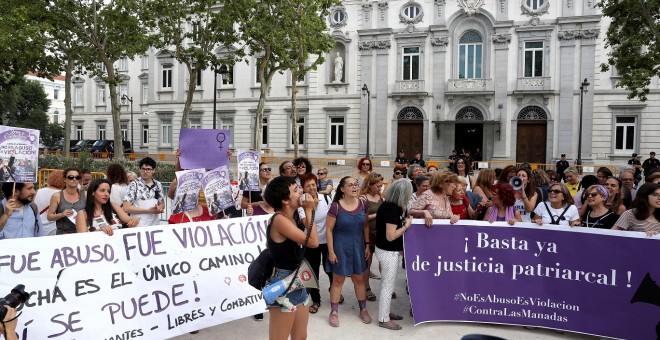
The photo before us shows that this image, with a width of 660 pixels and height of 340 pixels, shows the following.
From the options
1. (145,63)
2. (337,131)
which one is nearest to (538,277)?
(337,131)

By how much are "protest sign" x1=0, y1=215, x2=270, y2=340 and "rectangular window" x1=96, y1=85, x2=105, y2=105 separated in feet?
146

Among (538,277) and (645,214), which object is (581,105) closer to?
(645,214)

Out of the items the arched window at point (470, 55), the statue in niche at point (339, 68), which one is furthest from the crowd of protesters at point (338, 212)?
the statue in niche at point (339, 68)

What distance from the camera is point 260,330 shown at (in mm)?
5570

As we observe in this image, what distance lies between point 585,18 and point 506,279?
26.3 m

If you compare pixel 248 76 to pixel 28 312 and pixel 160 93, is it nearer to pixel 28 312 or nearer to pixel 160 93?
pixel 160 93

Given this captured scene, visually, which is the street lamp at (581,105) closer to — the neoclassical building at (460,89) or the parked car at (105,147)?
the neoclassical building at (460,89)

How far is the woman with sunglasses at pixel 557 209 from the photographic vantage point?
5.68 metres

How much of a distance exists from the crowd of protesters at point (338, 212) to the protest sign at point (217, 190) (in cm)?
27

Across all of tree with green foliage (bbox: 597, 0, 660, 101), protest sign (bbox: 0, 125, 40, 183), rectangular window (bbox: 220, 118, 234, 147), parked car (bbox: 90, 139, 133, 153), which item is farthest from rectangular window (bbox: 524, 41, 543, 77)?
parked car (bbox: 90, 139, 133, 153)

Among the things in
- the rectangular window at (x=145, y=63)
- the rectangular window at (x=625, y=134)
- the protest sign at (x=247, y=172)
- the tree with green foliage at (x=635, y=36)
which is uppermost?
the rectangular window at (x=145, y=63)

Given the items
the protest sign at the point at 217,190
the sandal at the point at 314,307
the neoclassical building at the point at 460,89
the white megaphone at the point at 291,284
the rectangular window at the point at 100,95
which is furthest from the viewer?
the rectangular window at the point at 100,95

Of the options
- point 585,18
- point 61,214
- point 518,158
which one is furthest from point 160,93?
point 61,214

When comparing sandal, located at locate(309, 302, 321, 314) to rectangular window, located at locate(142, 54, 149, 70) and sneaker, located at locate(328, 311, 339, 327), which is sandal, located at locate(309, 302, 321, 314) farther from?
rectangular window, located at locate(142, 54, 149, 70)
